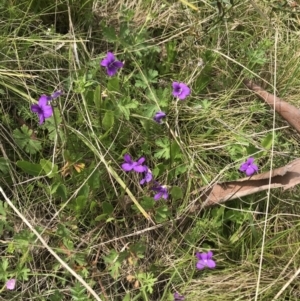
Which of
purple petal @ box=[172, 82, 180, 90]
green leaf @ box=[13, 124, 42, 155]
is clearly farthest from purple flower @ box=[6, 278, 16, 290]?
purple petal @ box=[172, 82, 180, 90]

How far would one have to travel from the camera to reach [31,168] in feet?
5.39

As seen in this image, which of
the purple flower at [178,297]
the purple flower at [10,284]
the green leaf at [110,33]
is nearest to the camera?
the purple flower at [10,284]

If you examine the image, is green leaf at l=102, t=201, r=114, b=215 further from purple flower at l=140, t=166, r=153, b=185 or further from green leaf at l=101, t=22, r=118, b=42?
green leaf at l=101, t=22, r=118, b=42

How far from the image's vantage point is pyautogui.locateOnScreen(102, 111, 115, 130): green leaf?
5.50 ft

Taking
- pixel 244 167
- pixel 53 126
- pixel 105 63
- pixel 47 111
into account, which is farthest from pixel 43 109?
pixel 244 167

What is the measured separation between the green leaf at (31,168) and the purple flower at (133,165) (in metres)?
0.25

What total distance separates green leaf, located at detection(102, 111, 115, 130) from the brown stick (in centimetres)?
55

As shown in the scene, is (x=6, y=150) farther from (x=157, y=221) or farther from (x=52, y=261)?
(x=157, y=221)

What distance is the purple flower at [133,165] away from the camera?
164cm

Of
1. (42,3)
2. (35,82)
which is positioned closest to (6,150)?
(35,82)

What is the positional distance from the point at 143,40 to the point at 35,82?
0.38 meters

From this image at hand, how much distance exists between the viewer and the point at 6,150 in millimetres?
1734

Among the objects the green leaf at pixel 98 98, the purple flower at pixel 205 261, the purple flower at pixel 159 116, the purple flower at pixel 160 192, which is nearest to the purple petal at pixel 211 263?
the purple flower at pixel 205 261

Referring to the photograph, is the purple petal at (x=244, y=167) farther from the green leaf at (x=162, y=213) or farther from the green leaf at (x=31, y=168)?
the green leaf at (x=31, y=168)
